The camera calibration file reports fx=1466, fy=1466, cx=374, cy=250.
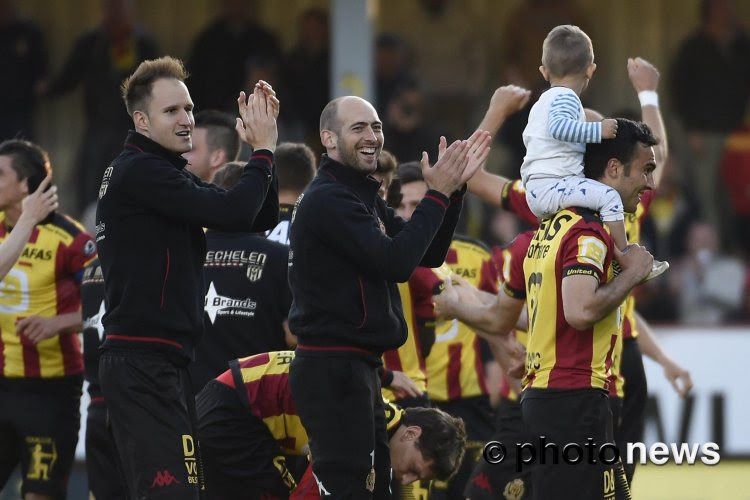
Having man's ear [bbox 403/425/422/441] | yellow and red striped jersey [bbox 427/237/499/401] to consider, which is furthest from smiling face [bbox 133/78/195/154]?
yellow and red striped jersey [bbox 427/237/499/401]

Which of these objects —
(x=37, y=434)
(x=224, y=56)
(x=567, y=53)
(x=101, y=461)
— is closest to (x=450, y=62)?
(x=224, y=56)

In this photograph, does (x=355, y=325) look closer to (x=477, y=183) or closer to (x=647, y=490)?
(x=477, y=183)

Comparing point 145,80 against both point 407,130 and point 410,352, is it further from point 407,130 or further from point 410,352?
point 407,130

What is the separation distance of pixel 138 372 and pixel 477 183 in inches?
97.8

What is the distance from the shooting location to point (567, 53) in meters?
6.48

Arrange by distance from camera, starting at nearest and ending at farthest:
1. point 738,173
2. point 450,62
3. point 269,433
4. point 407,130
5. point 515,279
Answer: point 515,279
point 269,433
point 407,130
point 738,173
point 450,62

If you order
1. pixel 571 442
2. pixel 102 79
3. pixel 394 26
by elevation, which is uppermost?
pixel 394 26

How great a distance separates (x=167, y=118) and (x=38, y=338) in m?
2.56

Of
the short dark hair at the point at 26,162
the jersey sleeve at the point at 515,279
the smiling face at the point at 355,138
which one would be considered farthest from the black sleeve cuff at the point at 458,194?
the short dark hair at the point at 26,162

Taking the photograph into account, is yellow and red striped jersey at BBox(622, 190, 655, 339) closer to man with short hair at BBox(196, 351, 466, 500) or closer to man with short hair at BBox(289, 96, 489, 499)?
man with short hair at BBox(196, 351, 466, 500)

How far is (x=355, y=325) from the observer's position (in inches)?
241

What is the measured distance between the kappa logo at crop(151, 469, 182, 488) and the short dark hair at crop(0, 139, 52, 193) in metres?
3.01

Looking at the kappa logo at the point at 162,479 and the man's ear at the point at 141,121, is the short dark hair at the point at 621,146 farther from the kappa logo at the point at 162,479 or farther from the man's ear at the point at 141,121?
the kappa logo at the point at 162,479

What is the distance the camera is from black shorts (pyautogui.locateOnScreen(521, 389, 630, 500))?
19.5 ft
